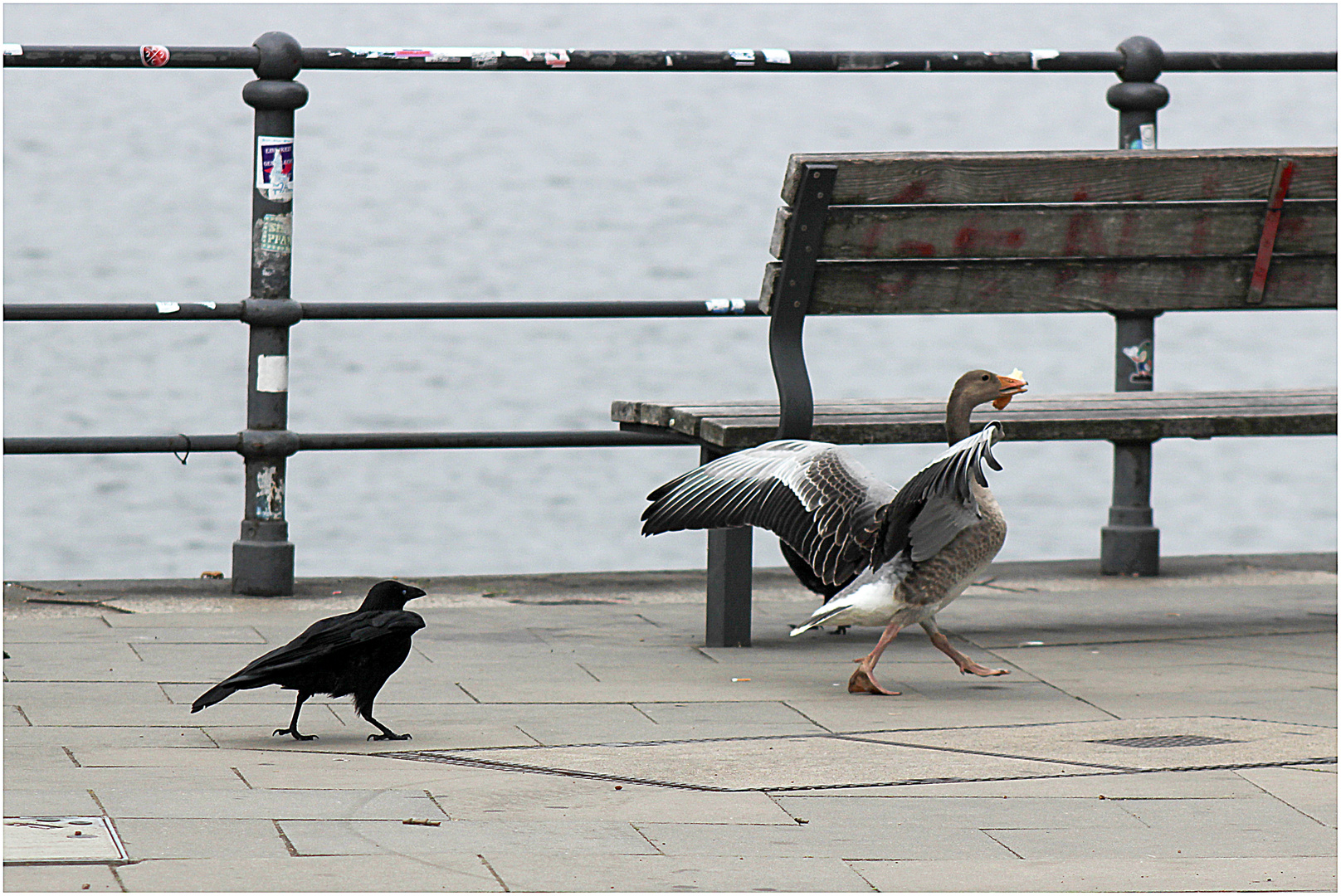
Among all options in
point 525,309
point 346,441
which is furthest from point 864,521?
point 346,441

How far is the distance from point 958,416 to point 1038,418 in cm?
53

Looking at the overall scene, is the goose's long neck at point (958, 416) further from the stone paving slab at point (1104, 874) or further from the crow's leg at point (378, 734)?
the stone paving slab at point (1104, 874)

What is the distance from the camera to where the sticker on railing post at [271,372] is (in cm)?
643

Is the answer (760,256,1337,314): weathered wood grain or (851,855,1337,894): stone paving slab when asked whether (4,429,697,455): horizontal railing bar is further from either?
(851,855,1337,894): stone paving slab

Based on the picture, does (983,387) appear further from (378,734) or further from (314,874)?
(314,874)

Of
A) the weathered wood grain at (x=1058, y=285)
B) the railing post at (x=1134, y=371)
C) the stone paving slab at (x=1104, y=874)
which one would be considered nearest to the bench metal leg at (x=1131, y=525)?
the railing post at (x=1134, y=371)

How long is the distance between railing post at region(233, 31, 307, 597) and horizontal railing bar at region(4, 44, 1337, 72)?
0.10 m

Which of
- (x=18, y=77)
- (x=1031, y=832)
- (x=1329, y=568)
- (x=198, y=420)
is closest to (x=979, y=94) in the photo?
(x=18, y=77)

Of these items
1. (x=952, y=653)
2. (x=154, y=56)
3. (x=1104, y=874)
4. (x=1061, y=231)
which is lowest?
(x=1104, y=874)

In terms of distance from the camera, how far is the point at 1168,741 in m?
4.64

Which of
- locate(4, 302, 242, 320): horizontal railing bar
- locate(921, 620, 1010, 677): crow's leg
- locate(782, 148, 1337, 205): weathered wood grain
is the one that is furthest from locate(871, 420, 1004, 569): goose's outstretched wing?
locate(4, 302, 242, 320): horizontal railing bar

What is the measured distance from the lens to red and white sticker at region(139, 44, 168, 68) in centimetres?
632

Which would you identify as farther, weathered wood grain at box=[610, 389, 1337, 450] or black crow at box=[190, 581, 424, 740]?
weathered wood grain at box=[610, 389, 1337, 450]

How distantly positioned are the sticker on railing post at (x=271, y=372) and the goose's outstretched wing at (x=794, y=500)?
4.97 ft
